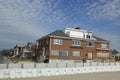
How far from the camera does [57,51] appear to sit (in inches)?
1953

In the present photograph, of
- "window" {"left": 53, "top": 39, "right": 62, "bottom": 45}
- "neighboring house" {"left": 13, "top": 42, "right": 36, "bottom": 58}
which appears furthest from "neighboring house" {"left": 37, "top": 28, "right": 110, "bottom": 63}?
"neighboring house" {"left": 13, "top": 42, "right": 36, "bottom": 58}

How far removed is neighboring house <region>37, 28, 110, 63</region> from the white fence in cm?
1475

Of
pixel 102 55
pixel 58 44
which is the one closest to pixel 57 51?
pixel 58 44

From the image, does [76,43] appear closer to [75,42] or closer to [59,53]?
[75,42]

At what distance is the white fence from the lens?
2414 cm

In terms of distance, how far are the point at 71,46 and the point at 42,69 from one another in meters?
25.3

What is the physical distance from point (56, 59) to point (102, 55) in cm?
1494

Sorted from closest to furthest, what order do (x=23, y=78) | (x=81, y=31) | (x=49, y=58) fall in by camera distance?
1. (x=23, y=78)
2. (x=49, y=58)
3. (x=81, y=31)

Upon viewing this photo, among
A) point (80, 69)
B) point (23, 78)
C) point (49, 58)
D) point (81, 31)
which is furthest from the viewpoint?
point (81, 31)

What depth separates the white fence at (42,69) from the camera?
2414 cm

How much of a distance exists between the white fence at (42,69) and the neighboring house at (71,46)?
14745 mm

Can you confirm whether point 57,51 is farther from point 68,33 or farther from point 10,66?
point 10,66

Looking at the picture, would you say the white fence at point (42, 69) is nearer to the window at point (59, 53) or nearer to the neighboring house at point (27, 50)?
the window at point (59, 53)

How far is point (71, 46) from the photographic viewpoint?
171 ft
